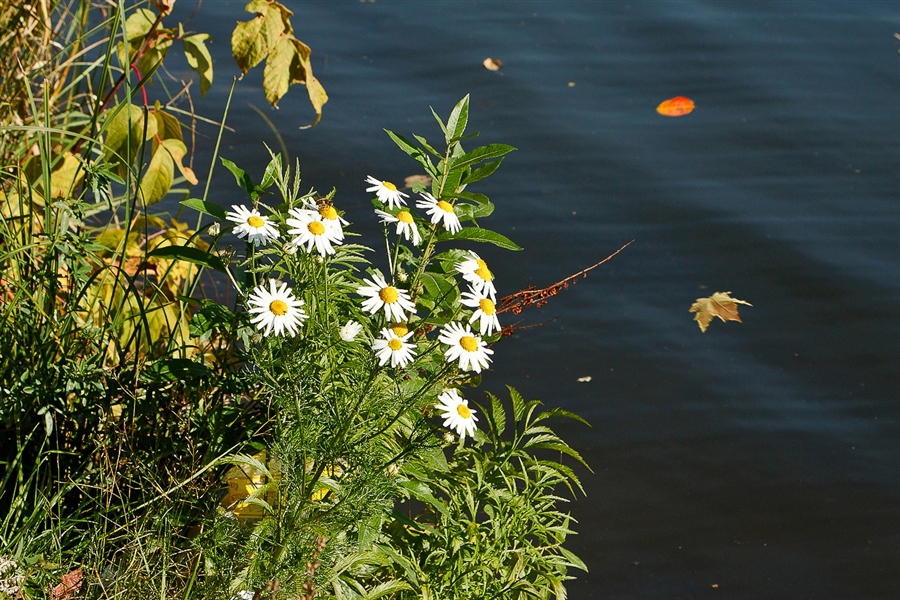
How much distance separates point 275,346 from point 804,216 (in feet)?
11.8

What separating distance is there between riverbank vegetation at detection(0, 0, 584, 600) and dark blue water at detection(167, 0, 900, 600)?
1.09 meters

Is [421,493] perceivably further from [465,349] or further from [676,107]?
[676,107]

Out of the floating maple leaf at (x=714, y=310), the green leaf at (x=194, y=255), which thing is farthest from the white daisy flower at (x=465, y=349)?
the floating maple leaf at (x=714, y=310)

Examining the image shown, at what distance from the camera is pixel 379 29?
657 centimetres

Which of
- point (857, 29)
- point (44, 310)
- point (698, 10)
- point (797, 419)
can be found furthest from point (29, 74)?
point (857, 29)

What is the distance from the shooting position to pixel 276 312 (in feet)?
5.96

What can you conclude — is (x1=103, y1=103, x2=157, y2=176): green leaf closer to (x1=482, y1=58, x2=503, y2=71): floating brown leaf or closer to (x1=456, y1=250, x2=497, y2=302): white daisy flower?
(x1=456, y1=250, x2=497, y2=302): white daisy flower

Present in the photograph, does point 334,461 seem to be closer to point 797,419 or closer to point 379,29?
point 797,419

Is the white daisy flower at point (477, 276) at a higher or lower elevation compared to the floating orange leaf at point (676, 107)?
higher

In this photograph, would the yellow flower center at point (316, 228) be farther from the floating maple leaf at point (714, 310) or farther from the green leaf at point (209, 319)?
the floating maple leaf at point (714, 310)

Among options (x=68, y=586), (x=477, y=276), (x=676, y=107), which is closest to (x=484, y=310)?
(x=477, y=276)

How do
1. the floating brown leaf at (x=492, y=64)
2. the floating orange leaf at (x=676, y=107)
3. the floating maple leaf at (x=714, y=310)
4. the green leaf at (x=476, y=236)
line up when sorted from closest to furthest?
the green leaf at (x=476, y=236) → the floating maple leaf at (x=714, y=310) → the floating orange leaf at (x=676, y=107) → the floating brown leaf at (x=492, y=64)

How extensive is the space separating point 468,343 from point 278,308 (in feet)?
1.15

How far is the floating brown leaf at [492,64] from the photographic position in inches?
241
